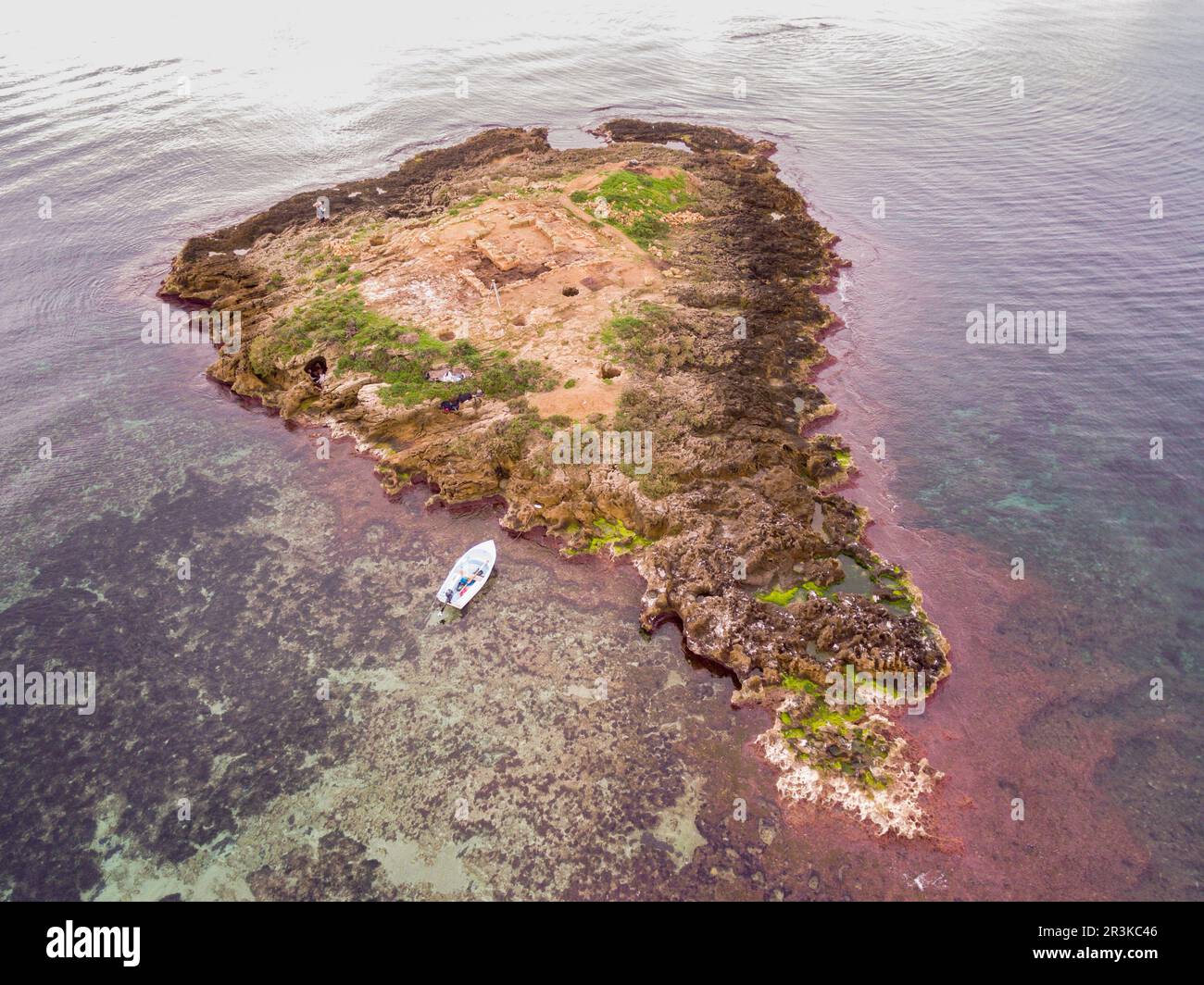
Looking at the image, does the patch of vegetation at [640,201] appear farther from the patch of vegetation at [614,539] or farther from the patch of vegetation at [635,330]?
the patch of vegetation at [614,539]

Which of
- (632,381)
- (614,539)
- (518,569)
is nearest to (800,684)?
(614,539)

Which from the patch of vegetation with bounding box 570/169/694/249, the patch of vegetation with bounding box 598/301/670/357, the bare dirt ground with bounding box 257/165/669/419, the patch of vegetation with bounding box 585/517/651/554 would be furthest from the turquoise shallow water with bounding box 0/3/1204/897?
the patch of vegetation with bounding box 570/169/694/249

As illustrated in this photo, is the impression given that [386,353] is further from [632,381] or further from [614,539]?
[614,539]

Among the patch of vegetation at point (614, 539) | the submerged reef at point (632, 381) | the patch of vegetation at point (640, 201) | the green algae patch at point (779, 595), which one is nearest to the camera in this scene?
the submerged reef at point (632, 381)

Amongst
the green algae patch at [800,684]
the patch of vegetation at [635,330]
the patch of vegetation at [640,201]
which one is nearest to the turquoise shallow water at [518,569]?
the green algae patch at [800,684]

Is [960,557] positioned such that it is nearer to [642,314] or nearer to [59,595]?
[642,314]

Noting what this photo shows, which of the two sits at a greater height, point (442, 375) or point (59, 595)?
point (442, 375)

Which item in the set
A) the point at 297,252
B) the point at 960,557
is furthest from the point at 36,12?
the point at 960,557
